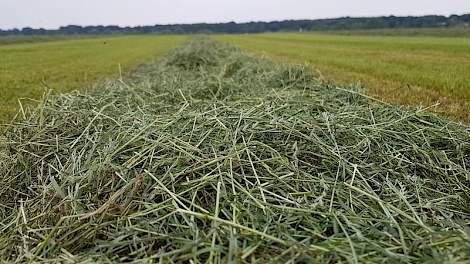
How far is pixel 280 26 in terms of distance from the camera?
150m

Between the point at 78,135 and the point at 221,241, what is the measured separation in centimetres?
210

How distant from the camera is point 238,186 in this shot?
256cm

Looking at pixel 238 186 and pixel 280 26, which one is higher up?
pixel 238 186

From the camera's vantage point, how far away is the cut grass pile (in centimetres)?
207

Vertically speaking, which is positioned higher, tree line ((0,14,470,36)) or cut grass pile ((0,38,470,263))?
cut grass pile ((0,38,470,263))

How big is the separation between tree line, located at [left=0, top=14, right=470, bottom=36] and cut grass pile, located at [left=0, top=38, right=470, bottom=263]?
116071 mm

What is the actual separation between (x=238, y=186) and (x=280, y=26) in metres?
152

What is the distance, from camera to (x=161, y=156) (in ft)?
9.56

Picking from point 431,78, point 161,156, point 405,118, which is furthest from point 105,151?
point 431,78

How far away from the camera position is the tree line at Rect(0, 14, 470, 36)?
373 feet

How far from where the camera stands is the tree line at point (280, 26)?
11381cm

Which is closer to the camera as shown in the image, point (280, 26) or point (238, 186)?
point (238, 186)

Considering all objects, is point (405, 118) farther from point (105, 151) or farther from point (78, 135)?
point (78, 135)

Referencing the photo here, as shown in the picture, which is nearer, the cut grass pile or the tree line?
the cut grass pile
